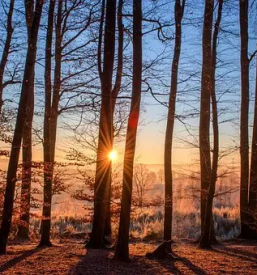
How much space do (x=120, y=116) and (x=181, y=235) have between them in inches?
257

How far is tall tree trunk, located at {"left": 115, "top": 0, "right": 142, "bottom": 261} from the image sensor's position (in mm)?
7113

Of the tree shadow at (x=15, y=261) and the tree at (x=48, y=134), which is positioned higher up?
the tree at (x=48, y=134)

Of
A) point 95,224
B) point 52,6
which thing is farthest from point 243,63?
point 95,224

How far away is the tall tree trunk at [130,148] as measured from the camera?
711cm

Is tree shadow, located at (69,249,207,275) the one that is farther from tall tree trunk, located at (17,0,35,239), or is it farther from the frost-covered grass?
the frost-covered grass

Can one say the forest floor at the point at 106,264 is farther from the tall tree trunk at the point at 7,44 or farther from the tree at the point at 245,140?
the tall tree trunk at the point at 7,44

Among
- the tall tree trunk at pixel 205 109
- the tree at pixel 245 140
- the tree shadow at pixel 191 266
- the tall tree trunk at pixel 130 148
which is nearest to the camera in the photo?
the tree shadow at pixel 191 266

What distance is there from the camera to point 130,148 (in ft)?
24.0

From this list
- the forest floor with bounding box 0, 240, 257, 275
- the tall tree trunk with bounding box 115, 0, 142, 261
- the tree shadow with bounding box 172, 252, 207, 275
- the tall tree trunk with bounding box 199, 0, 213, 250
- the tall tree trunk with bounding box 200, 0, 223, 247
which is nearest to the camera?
the forest floor with bounding box 0, 240, 257, 275

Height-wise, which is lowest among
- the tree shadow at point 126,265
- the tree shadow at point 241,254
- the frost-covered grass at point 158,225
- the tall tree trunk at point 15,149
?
the frost-covered grass at point 158,225

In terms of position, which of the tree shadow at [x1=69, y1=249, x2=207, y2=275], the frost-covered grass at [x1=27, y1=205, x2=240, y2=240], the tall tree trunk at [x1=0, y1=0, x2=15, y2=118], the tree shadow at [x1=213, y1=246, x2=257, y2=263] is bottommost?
the frost-covered grass at [x1=27, y1=205, x2=240, y2=240]

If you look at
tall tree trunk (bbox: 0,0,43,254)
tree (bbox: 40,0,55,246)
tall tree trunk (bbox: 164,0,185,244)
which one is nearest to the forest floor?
tall tree trunk (bbox: 0,0,43,254)

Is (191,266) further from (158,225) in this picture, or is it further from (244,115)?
(158,225)

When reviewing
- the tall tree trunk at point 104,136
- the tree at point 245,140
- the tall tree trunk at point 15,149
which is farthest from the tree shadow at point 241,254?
the tall tree trunk at point 15,149
